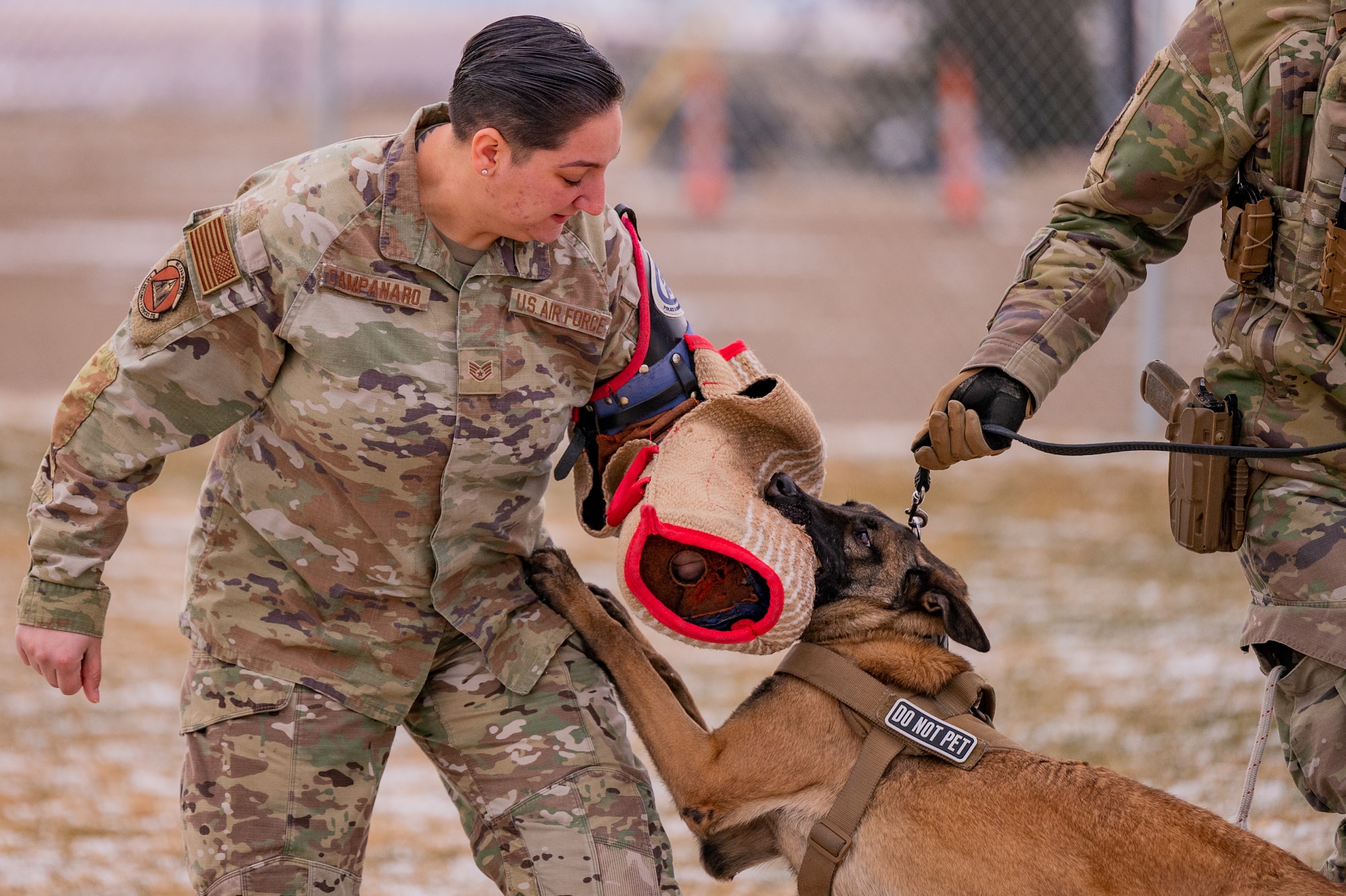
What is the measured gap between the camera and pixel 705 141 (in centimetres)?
1259

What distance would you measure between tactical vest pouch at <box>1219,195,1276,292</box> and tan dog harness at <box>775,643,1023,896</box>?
104 centimetres

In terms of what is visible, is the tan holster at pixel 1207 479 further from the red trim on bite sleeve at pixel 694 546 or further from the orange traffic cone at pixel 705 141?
the orange traffic cone at pixel 705 141

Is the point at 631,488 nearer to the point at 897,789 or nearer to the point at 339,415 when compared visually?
the point at 339,415

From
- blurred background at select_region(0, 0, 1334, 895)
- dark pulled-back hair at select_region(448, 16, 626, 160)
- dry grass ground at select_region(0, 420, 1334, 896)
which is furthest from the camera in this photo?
blurred background at select_region(0, 0, 1334, 895)

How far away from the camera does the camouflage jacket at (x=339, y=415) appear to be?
2.46 meters

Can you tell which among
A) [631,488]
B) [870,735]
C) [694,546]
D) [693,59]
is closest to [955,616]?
[870,735]

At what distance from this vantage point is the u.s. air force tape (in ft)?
8.94

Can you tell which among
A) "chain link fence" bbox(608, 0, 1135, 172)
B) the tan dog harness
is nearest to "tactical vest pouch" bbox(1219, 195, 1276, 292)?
the tan dog harness

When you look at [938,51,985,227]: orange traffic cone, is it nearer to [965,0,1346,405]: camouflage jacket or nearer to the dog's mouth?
[965,0,1346,405]: camouflage jacket

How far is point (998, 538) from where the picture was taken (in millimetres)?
7348

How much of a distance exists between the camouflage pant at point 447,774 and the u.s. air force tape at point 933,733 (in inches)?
21.4

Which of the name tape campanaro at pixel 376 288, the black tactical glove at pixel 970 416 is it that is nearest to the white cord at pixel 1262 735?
the black tactical glove at pixel 970 416

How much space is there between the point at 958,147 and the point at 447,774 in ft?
A: 35.9

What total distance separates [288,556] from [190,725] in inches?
15.1
